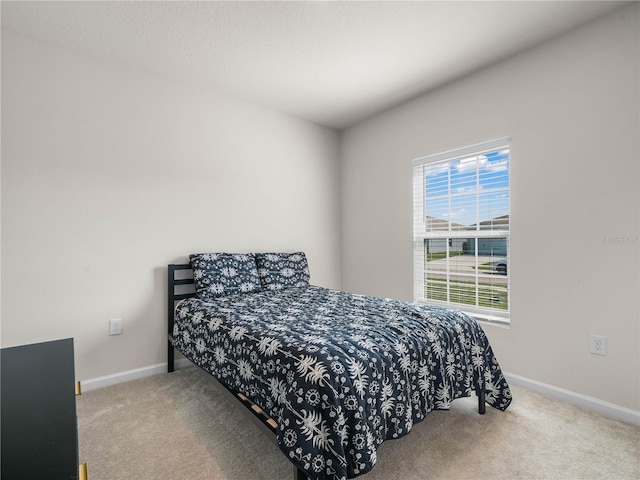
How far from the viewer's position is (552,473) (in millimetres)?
1471

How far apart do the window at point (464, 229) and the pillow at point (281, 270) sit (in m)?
1.18

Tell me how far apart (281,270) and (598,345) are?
98.7 inches

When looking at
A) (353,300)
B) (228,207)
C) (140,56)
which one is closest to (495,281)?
(353,300)

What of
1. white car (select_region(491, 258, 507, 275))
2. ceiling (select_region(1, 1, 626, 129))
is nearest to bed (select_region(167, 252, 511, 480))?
white car (select_region(491, 258, 507, 275))

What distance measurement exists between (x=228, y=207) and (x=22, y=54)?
5.84 feet

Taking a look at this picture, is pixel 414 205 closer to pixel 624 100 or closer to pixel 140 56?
pixel 624 100

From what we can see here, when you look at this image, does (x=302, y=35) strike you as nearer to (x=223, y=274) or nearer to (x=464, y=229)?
(x=223, y=274)

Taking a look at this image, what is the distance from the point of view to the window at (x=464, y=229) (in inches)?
103

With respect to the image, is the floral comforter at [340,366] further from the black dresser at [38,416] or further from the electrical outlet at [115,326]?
the black dresser at [38,416]

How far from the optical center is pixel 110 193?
8.18 ft

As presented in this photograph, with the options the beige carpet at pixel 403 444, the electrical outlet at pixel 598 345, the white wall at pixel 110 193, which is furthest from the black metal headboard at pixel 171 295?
the electrical outlet at pixel 598 345

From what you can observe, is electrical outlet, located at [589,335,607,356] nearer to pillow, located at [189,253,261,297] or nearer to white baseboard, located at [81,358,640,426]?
white baseboard, located at [81,358,640,426]

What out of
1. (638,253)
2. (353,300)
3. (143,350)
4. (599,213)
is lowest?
(143,350)

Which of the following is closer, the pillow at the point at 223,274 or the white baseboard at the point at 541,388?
the white baseboard at the point at 541,388
